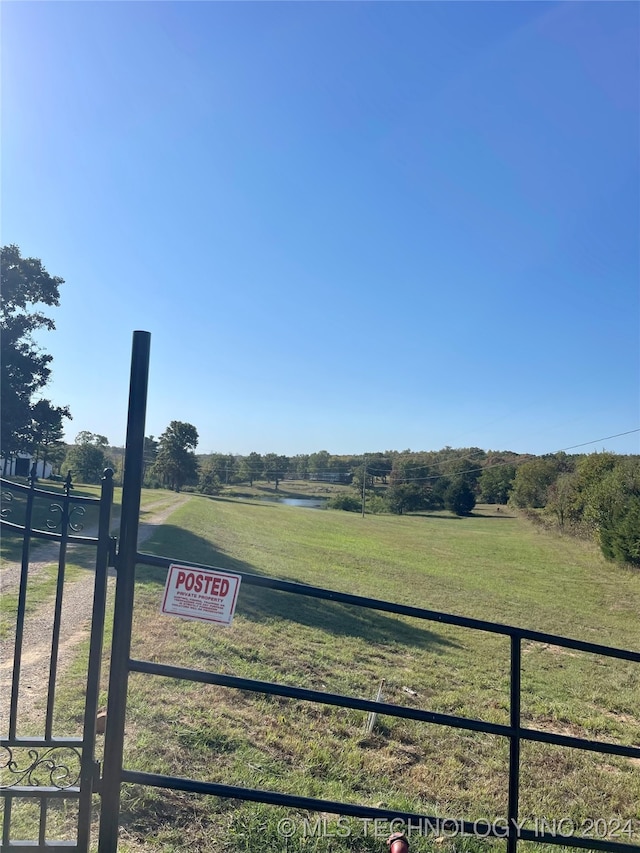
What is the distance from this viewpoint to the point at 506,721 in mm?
4965

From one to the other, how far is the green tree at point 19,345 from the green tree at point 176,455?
111ft

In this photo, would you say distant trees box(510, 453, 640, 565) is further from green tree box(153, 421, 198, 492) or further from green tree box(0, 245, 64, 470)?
green tree box(153, 421, 198, 492)

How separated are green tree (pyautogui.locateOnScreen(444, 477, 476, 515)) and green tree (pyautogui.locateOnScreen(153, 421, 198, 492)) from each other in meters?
30.8

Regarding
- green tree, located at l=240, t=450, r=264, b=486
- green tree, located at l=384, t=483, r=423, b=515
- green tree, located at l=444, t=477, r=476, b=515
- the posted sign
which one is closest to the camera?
the posted sign

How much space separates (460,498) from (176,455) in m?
33.4

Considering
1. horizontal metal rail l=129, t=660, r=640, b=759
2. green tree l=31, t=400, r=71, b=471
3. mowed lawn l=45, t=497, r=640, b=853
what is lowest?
mowed lawn l=45, t=497, r=640, b=853

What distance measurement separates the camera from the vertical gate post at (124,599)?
1.82 metres

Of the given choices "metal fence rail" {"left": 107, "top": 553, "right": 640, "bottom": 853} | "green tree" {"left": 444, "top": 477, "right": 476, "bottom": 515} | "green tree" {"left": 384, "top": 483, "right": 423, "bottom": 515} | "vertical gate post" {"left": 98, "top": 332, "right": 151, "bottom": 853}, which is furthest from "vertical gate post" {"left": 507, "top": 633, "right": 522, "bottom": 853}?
"green tree" {"left": 384, "top": 483, "right": 423, "bottom": 515}

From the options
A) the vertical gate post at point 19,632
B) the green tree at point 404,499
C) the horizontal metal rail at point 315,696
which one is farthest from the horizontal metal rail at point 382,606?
the green tree at point 404,499

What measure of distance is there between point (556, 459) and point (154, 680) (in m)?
52.4

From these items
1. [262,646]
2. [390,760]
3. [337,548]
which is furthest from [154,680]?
[337,548]

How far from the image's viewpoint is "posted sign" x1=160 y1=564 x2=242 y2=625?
5.95 ft

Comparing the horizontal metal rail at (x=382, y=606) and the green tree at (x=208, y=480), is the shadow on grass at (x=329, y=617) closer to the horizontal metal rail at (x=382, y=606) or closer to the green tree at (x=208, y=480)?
the horizontal metal rail at (x=382, y=606)

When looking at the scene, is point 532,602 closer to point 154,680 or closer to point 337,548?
point 337,548
